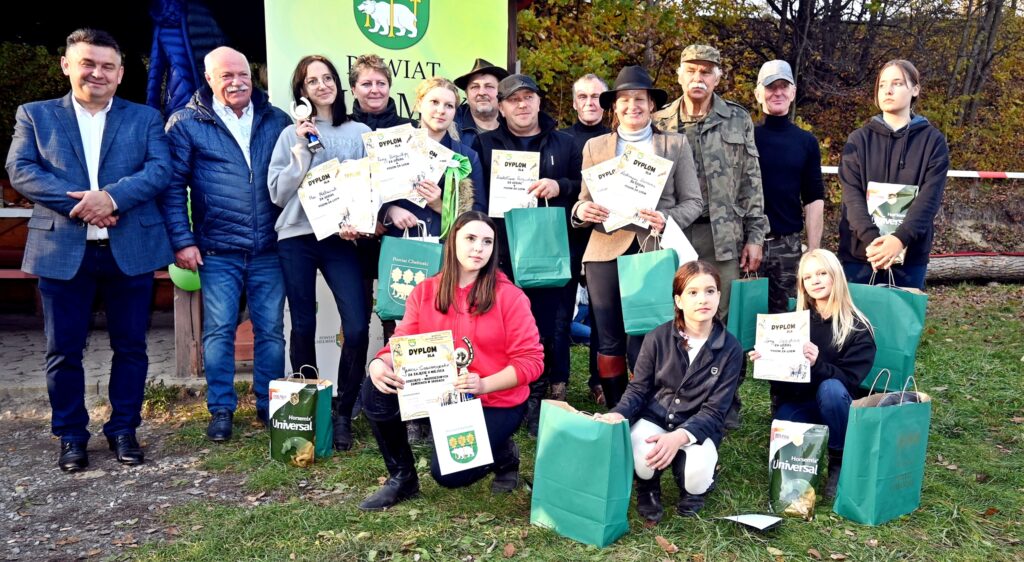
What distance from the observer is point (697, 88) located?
439 cm

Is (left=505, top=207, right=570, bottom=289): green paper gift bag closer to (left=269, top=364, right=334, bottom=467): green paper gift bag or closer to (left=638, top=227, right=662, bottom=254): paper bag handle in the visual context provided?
(left=638, top=227, right=662, bottom=254): paper bag handle

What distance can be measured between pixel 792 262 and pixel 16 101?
13.3 m

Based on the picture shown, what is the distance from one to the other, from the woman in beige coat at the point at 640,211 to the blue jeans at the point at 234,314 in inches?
67.2

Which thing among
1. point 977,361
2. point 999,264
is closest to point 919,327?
point 977,361

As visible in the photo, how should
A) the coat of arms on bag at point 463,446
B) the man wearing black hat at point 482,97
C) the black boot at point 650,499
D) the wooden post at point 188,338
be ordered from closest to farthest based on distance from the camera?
1. the coat of arms on bag at point 463,446
2. the black boot at point 650,499
3. the man wearing black hat at point 482,97
4. the wooden post at point 188,338

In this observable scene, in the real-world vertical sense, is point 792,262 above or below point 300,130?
below

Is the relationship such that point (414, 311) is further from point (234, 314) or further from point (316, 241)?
point (234, 314)

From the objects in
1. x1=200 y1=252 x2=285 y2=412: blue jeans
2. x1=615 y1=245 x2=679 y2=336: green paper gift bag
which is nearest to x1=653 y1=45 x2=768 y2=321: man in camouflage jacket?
x1=615 y1=245 x2=679 y2=336: green paper gift bag

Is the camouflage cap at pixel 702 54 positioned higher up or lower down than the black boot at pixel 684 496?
higher up

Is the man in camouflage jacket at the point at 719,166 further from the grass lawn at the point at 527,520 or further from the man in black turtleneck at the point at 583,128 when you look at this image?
the grass lawn at the point at 527,520

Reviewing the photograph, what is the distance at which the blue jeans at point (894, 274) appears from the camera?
4.30m

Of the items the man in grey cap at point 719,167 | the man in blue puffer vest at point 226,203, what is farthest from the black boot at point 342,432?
Result: the man in grey cap at point 719,167

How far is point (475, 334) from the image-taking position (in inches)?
138

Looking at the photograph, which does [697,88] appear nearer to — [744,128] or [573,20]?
[744,128]
